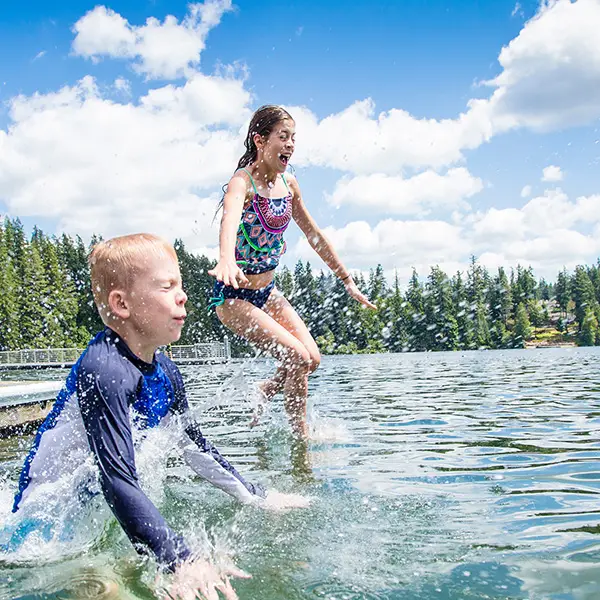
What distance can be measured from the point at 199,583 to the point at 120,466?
50cm

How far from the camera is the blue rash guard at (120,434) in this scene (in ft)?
7.04

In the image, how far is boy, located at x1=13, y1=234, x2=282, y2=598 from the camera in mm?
2146

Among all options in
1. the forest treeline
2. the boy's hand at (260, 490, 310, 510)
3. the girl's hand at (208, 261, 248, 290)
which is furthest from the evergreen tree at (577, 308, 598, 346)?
the boy's hand at (260, 490, 310, 510)

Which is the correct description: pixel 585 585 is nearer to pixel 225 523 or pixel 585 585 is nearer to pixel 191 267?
pixel 225 523

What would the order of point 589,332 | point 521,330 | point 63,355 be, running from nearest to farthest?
point 63,355 < point 521,330 < point 589,332

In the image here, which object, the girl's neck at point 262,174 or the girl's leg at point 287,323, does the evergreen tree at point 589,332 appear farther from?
the girl's neck at point 262,174

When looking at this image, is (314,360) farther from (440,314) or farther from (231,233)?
(440,314)

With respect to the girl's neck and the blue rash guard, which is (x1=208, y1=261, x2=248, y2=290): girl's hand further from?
the girl's neck

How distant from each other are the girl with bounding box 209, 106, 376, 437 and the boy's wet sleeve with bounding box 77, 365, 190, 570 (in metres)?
2.39

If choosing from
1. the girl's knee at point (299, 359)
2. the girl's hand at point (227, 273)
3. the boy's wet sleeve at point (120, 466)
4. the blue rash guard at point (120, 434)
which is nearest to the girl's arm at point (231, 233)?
the girl's hand at point (227, 273)

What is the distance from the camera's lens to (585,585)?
203cm

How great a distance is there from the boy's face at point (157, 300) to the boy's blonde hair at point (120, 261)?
3 centimetres

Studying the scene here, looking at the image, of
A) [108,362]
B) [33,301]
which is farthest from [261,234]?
[33,301]

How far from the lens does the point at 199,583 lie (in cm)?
203
